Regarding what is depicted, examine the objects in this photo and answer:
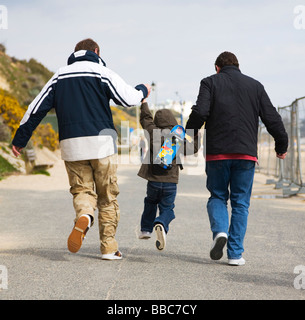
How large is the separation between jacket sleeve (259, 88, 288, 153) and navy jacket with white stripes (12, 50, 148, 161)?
4.03 feet

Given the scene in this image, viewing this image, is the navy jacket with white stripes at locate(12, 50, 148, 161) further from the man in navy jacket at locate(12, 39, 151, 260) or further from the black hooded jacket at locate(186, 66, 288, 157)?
the black hooded jacket at locate(186, 66, 288, 157)

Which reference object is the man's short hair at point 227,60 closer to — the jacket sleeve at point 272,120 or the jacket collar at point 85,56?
the jacket sleeve at point 272,120

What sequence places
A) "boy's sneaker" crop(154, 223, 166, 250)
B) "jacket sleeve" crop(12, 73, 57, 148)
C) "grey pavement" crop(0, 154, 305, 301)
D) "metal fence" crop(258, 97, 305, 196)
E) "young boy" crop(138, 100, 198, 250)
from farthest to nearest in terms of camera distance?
"metal fence" crop(258, 97, 305, 196)
"young boy" crop(138, 100, 198, 250)
"boy's sneaker" crop(154, 223, 166, 250)
"jacket sleeve" crop(12, 73, 57, 148)
"grey pavement" crop(0, 154, 305, 301)

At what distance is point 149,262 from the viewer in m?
5.40

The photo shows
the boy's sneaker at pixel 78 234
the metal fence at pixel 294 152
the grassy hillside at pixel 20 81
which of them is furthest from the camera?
the grassy hillside at pixel 20 81

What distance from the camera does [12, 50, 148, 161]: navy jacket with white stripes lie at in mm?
5242

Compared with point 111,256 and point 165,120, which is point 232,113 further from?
point 111,256

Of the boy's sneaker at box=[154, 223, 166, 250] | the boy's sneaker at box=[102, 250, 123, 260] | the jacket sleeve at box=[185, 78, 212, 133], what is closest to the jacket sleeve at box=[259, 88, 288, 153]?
the jacket sleeve at box=[185, 78, 212, 133]

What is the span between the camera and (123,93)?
530cm

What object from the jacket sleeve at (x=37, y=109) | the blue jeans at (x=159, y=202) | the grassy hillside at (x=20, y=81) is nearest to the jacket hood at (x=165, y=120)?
the blue jeans at (x=159, y=202)

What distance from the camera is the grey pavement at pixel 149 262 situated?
4.24 meters

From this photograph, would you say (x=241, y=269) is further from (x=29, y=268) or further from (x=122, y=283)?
(x=29, y=268)

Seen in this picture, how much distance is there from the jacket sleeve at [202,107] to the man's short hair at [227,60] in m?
0.32
